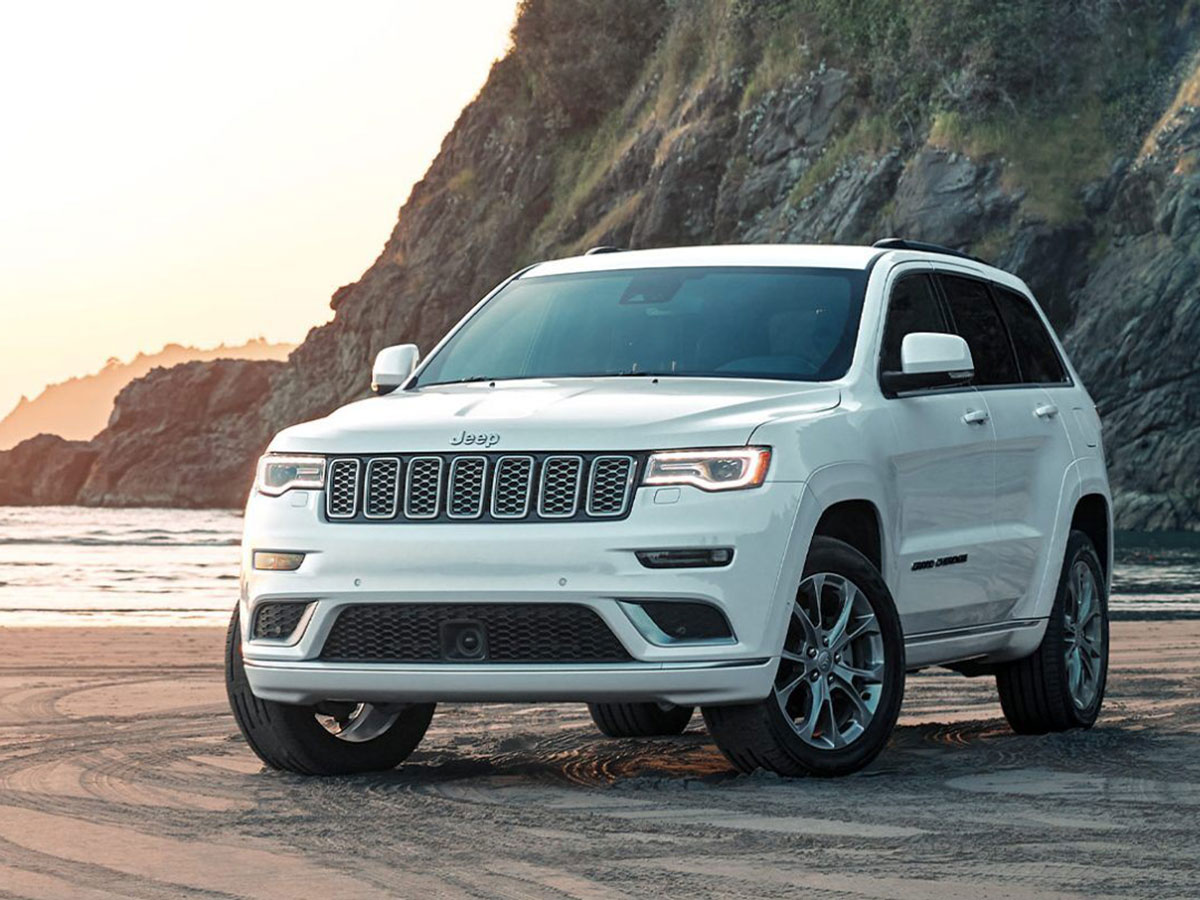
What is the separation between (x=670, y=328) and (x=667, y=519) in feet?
5.18

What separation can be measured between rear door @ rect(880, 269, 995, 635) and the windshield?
27 centimetres

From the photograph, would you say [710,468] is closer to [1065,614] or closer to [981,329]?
[981,329]

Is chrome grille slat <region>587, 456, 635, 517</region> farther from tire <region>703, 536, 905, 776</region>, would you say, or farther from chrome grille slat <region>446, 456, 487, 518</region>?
tire <region>703, 536, 905, 776</region>

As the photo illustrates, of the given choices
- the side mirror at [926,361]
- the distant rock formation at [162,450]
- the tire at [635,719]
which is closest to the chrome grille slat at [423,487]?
the side mirror at [926,361]

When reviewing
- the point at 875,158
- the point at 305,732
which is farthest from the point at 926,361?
the point at 875,158

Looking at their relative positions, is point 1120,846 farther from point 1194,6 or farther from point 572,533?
point 1194,6

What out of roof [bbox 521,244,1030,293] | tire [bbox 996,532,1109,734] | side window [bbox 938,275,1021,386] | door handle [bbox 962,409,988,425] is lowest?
tire [bbox 996,532,1109,734]

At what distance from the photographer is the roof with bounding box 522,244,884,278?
332 inches

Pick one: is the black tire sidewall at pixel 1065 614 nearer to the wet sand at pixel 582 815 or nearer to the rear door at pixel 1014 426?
the wet sand at pixel 582 815

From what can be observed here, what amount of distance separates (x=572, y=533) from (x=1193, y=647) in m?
9.00

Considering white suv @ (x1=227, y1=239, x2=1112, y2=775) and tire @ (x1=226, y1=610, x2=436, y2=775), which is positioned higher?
white suv @ (x1=227, y1=239, x2=1112, y2=775)

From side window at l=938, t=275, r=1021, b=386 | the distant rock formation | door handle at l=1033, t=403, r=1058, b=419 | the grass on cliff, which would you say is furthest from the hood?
the distant rock formation

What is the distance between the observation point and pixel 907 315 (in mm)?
8438

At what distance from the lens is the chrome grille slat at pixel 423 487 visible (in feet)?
22.9
